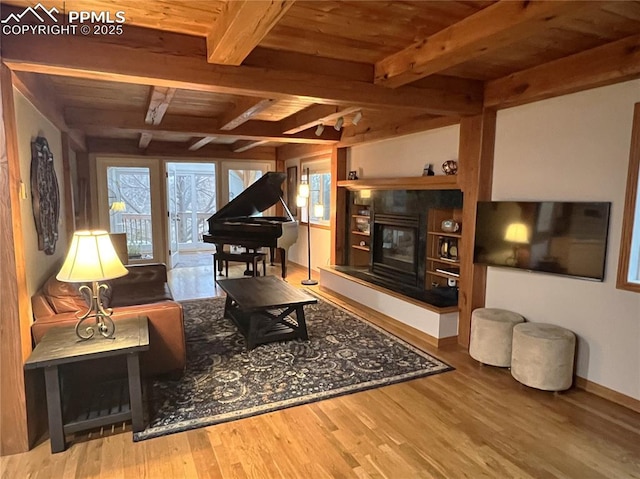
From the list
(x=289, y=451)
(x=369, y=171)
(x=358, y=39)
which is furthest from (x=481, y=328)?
(x=369, y=171)

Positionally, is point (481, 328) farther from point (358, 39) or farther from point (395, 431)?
point (358, 39)

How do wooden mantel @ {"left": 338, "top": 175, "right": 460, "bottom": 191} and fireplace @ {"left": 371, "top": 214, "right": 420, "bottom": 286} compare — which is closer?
wooden mantel @ {"left": 338, "top": 175, "right": 460, "bottom": 191}

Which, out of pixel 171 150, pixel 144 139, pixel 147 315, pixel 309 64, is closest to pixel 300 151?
pixel 171 150

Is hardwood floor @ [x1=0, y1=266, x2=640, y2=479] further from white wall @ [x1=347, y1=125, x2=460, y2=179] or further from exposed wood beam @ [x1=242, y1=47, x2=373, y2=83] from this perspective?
white wall @ [x1=347, y1=125, x2=460, y2=179]

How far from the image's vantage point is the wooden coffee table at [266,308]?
3611 millimetres

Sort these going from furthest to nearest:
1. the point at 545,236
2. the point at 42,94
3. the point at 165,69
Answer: the point at 42,94 → the point at 545,236 → the point at 165,69

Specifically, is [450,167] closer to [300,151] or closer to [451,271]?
[451,271]

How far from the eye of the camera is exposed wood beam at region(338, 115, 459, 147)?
4.05 metres

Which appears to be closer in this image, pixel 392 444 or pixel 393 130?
pixel 392 444

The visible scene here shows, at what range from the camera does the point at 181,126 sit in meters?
4.76

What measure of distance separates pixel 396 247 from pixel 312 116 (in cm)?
193

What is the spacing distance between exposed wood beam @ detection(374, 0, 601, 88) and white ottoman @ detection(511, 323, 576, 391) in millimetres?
2003

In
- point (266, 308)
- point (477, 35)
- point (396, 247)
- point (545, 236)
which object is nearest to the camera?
point (477, 35)

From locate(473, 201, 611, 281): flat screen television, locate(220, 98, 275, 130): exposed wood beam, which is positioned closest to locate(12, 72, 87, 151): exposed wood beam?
locate(220, 98, 275, 130): exposed wood beam
